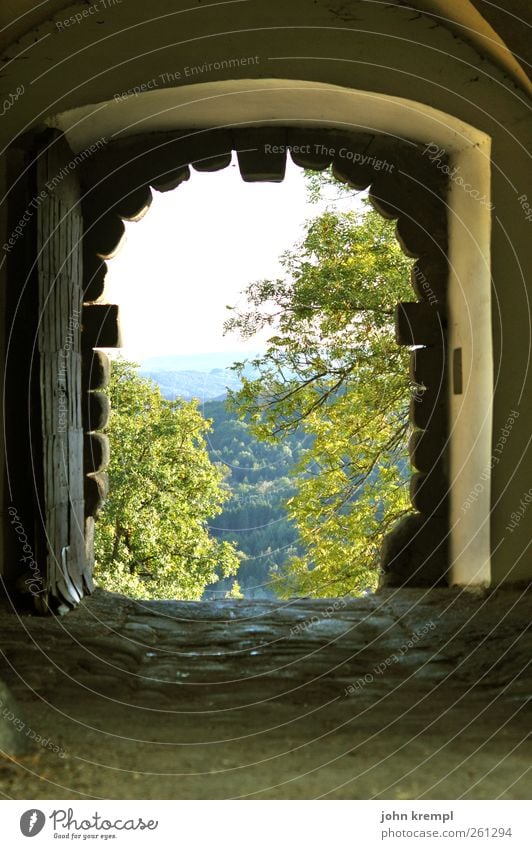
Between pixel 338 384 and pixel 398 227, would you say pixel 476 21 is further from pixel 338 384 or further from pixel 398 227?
pixel 338 384

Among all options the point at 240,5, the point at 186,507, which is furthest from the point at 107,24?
the point at 186,507

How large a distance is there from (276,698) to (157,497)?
44.4 ft

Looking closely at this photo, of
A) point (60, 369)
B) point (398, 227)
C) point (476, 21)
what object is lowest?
point (60, 369)

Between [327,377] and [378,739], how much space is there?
7.59 meters

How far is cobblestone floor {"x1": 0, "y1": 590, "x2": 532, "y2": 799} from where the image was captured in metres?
2.29

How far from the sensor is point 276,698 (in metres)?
3.11

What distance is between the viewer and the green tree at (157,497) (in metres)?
15.7

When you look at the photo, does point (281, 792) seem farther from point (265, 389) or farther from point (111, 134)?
point (265, 389)

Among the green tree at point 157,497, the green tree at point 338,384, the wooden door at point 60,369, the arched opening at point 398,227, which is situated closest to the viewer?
the wooden door at point 60,369

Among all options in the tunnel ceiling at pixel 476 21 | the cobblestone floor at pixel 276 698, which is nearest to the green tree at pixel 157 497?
the cobblestone floor at pixel 276 698

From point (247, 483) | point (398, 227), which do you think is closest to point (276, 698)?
point (398, 227)

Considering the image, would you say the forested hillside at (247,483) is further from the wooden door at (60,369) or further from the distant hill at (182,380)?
the wooden door at (60,369)

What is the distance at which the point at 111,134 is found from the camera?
4648 millimetres

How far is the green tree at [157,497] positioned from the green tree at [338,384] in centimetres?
554
